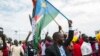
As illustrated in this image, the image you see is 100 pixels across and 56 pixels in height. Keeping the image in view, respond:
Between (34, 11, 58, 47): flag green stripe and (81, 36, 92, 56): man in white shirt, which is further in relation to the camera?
(81, 36, 92, 56): man in white shirt

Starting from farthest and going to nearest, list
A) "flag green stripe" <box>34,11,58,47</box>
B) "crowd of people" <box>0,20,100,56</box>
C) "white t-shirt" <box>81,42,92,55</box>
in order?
"white t-shirt" <box>81,42,92,55</box>, "flag green stripe" <box>34,11,58,47</box>, "crowd of people" <box>0,20,100,56</box>

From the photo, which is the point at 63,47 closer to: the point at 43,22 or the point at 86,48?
the point at 43,22

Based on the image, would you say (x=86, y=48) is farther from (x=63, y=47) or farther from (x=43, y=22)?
(x=63, y=47)

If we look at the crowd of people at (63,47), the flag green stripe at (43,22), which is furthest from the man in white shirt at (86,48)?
the flag green stripe at (43,22)

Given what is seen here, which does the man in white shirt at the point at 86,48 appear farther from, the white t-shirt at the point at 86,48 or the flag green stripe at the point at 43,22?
the flag green stripe at the point at 43,22

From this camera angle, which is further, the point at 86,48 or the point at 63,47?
the point at 86,48

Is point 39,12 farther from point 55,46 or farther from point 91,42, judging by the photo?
point 55,46

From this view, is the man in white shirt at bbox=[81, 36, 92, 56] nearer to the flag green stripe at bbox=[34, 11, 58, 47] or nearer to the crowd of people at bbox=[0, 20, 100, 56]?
the crowd of people at bbox=[0, 20, 100, 56]

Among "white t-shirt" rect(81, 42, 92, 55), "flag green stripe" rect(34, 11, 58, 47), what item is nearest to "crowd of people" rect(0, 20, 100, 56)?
"white t-shirt" rect(81, 42, 92, 55)

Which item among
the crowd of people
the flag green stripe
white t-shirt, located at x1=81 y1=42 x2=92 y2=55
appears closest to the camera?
the crowd of people

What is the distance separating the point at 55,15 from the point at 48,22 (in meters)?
0.56

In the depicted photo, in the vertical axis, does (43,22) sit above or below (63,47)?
above

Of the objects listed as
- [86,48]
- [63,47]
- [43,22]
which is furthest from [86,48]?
[63,47]

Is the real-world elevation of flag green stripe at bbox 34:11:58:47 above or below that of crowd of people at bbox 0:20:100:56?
above
